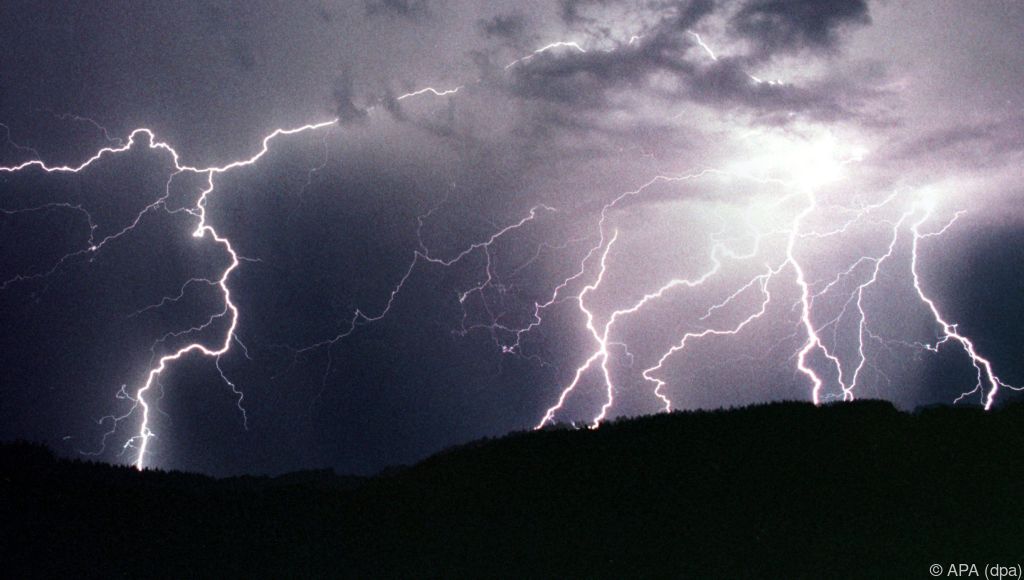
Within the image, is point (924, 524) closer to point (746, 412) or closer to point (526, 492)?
point (746, 412)

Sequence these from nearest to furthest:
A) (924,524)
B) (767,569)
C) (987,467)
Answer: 1. (767,569)
2. (924,524)
3. (987,467)

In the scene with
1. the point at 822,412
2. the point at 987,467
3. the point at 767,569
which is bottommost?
the point at 767,569

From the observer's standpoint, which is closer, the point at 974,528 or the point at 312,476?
the point at 974,528

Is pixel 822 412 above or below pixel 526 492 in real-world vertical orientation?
above

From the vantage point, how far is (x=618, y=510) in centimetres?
716

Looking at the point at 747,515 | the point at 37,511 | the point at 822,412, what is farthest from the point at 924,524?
the point at 37,511

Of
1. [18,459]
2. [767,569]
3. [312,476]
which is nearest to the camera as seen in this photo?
[767,569]

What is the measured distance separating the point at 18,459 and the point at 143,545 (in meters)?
4.13

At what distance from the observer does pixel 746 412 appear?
29.8 feet

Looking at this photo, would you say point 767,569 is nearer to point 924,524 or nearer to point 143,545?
point 924,524

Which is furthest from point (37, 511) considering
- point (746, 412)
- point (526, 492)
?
point (746, 412)

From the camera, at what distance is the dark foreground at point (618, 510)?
20.1ft

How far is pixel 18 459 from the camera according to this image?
10.1 m

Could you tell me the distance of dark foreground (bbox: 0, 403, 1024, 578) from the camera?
20.1 feet
